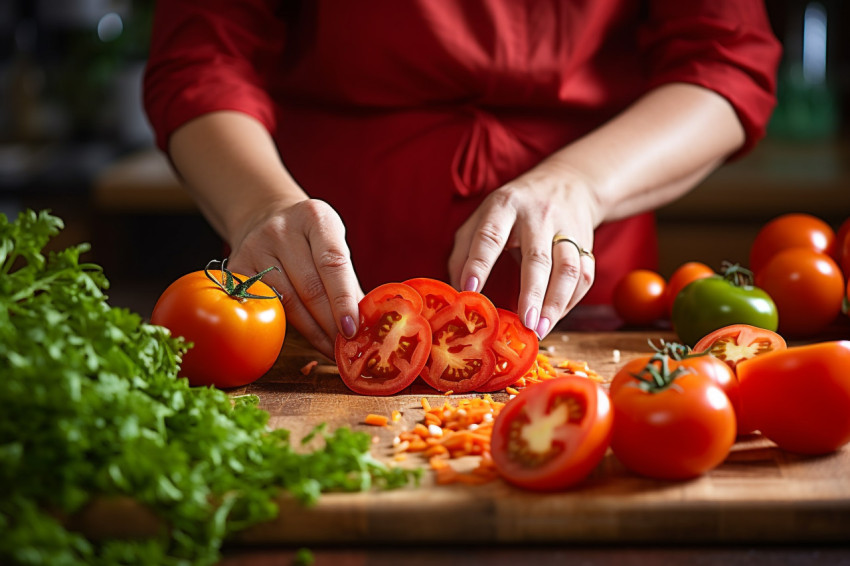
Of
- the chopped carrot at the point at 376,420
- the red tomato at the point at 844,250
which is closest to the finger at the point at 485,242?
the chopped carrot at the point at 376,420

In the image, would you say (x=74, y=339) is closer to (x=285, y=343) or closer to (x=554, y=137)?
(x=285, y=343)

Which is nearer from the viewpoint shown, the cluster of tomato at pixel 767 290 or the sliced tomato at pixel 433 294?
the sliced tomato at pixel 433 294

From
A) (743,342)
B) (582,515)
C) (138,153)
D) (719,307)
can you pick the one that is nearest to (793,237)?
(719,307)

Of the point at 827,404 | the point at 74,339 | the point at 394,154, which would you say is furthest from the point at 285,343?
the point at 827,404

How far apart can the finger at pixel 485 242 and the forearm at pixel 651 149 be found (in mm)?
157

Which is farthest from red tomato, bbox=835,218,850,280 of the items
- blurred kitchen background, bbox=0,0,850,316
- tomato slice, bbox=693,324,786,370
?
blurred kitchen background, bbox=0,0,850,316

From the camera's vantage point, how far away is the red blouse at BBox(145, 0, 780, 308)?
161cm

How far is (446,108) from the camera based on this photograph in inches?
66.5

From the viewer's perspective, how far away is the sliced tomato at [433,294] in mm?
1323

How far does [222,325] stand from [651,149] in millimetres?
773

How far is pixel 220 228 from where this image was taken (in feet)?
5.18

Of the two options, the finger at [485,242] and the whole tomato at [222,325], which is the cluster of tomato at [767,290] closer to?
the finger at [485,242]

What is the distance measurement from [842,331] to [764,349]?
0.43 metres

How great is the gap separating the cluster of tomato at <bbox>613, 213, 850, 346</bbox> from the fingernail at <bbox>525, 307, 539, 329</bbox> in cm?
31
